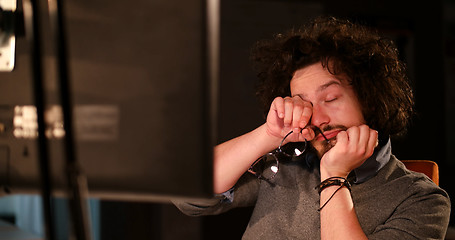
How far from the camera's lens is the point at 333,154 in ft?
3.81

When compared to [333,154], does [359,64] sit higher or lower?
higher

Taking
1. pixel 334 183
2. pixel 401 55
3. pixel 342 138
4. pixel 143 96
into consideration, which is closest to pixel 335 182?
pixel 334 183

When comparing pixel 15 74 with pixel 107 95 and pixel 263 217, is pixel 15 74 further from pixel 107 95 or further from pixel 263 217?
pixel 263 217

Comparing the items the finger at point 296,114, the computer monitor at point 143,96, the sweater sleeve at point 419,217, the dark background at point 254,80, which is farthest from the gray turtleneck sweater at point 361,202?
the dark background at point 254,80

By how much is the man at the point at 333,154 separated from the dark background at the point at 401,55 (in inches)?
36.0

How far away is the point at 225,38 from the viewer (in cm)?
240

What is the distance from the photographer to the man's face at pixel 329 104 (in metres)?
1.25

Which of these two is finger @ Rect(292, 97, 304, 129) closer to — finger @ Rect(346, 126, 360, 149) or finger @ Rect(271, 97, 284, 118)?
finger @ Rect(271, 97, 284, 118)

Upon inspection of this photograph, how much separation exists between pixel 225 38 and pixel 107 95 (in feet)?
5.96

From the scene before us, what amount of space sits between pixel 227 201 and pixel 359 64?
0.54 meters

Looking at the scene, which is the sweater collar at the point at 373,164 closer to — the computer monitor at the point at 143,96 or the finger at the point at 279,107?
the finger at the point at 279,107

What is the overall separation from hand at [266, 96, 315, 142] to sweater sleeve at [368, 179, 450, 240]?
28cm

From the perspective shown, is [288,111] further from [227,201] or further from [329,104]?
[227,201]

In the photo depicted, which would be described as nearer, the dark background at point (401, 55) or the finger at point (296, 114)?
the finger at point (296, 114)
